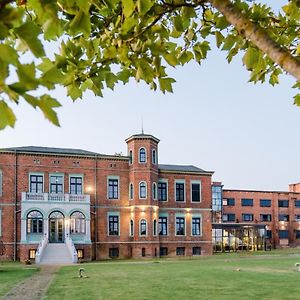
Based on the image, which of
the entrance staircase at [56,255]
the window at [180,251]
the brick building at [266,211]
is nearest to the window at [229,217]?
the brick building at [266,211]

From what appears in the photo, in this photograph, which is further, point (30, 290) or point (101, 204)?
point (101, 204)

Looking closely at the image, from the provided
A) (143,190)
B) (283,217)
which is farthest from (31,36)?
(283,217)

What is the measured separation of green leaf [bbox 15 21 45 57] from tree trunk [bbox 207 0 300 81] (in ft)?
3.80

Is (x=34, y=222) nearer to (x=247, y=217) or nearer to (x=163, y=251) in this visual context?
(x=163, y=251)

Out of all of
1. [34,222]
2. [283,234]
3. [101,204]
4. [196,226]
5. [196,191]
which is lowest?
[283,234]

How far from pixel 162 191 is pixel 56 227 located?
979 cm

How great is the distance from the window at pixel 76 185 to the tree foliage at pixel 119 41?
3532 cm

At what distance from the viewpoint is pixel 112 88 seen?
3670 mm

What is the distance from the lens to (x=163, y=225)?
4184 centimetres

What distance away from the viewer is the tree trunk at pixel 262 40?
2242 mm

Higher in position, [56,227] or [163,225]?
[56,227]

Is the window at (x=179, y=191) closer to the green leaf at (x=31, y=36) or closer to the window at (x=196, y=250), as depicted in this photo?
the window at (x=196, y=250)

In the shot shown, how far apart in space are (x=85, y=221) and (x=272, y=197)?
3464 centimetres

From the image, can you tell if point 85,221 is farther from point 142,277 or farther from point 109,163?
point 142,277
